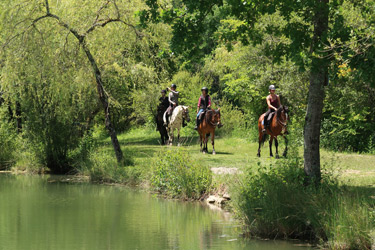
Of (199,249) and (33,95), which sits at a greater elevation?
(33,95)

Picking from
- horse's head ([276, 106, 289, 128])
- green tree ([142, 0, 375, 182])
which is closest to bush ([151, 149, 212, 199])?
green tree ([142, 0, 375, 182])

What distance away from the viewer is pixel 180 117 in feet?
79.2

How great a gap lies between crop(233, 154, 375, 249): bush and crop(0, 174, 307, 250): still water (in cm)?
40

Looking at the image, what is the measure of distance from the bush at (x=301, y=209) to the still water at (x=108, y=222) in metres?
0.40

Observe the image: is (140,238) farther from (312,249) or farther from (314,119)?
(314,119)

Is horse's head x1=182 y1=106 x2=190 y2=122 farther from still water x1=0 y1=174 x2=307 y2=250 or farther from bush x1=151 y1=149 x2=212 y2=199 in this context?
bush x1=151 y1=149 x2=212 y2=199

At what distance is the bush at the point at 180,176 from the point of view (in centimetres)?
1510

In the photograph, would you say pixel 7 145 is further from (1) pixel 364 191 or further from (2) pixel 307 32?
(1) pixel 364 191

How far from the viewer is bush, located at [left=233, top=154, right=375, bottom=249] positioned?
9258 mm

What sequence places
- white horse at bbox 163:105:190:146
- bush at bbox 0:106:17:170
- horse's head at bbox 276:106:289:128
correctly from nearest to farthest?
1. horse's head at bbox 276:106:289:128
2. bush at bbox 0:106:17:170
3. white horse at bbox 163:105:190:146

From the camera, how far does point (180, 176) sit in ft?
50.3

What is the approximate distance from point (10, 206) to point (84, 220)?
3.04 metres

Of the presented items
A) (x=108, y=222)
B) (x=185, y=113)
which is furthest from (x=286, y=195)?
(x=185, y=113)

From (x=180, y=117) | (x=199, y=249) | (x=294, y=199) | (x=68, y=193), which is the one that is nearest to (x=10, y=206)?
(x=68, y=193)
